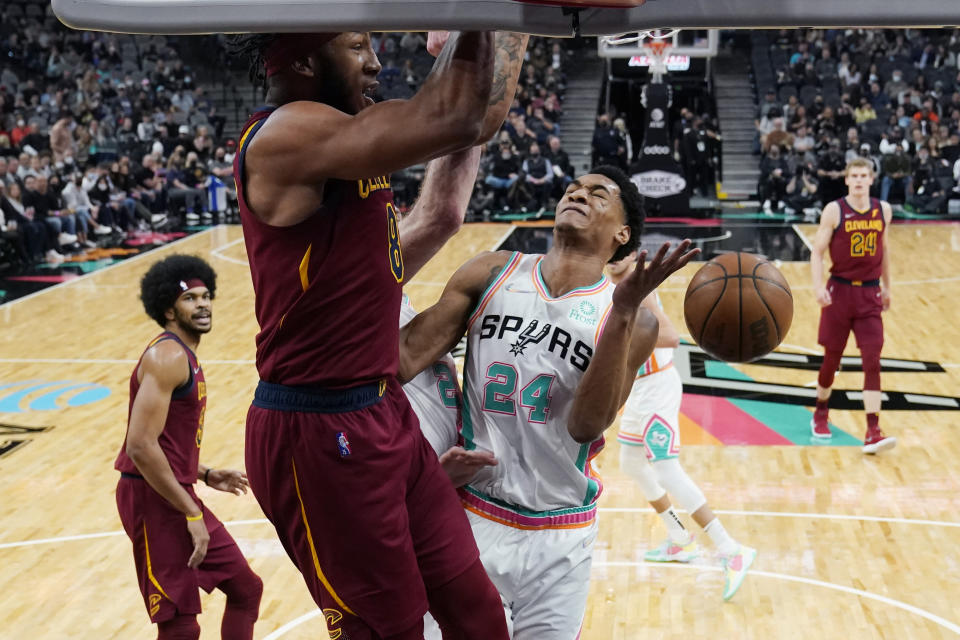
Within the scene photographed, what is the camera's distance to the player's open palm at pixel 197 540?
14.2 feet

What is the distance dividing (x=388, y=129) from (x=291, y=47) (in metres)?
0.40

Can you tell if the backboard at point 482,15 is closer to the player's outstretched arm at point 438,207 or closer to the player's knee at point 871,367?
the player's outstretched arm at point 438,207

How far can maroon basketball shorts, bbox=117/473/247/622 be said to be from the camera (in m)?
4.34

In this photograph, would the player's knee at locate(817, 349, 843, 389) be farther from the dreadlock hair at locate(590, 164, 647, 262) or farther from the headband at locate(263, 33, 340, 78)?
the headband at locate(263, 33, 340, 78)

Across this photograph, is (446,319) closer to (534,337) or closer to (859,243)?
(534,337)

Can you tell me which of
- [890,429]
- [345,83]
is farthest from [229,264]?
[345,83]

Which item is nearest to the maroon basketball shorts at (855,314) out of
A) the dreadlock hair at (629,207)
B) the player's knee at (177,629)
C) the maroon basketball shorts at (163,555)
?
the dreadlock hair at (629,207)

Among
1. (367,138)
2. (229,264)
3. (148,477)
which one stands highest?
(367,138)

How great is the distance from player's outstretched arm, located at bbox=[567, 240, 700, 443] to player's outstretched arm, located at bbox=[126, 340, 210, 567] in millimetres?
1752

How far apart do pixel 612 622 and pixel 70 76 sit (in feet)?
76.6

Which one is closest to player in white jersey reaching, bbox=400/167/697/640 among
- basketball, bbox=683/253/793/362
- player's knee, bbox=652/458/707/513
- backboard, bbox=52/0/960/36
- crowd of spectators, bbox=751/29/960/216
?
basketball, bbox=683/253/793/362

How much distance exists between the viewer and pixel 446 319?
3568 mm

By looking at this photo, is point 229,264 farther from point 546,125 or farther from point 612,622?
point 612,622

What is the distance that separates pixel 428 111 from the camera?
2.14 meters
